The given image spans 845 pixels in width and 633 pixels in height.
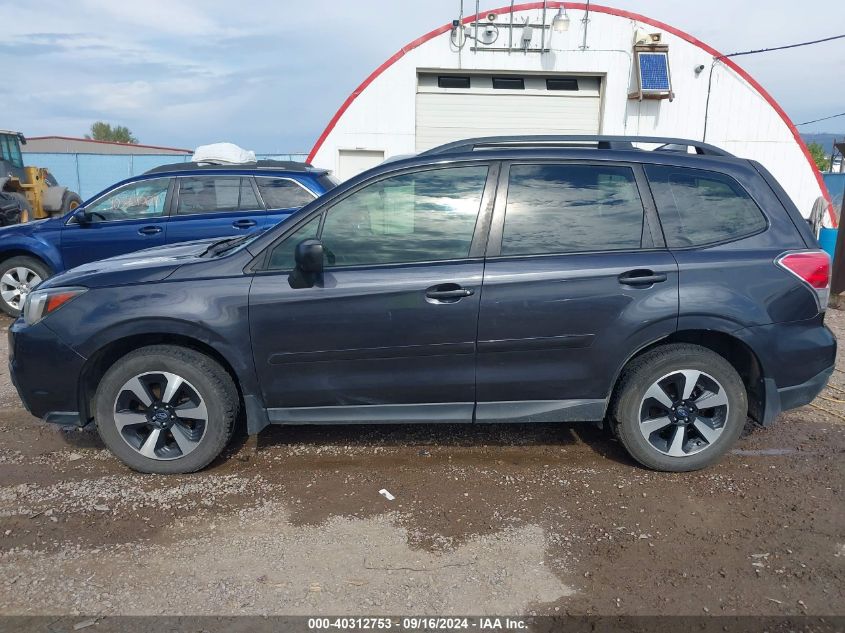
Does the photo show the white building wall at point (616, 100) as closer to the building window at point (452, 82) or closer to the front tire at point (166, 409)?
the building window at point (452, 82)

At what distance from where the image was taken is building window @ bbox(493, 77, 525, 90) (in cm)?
1381

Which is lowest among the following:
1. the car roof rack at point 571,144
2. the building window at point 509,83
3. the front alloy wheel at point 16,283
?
the front alloy wheel at point 16,283

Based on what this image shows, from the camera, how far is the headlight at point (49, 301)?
3398mm

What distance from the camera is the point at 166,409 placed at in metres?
3.45

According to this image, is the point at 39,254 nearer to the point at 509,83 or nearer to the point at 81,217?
the point at 81,217

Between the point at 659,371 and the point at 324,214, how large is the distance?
2101 mm

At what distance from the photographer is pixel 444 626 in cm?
240

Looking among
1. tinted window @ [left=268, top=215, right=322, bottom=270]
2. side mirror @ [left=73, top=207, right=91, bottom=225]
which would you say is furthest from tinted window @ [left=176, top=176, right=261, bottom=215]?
tinted window @ [left=268, top=215, right=322, bottom=270]

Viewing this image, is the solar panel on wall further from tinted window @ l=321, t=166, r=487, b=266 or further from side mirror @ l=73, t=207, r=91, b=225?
tinted window @ l=321, t=166, r=487, b=266

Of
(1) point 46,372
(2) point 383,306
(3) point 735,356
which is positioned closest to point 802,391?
(3) point 735,356

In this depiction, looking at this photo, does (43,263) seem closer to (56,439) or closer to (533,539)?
(56,439)

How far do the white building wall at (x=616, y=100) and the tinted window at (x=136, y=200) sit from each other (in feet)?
24.6

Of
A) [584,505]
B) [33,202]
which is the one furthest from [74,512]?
[33,202]

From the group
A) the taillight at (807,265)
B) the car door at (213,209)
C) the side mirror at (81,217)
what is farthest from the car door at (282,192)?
the taillight at (807,265)
